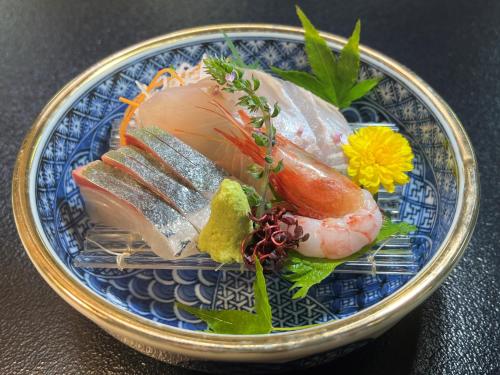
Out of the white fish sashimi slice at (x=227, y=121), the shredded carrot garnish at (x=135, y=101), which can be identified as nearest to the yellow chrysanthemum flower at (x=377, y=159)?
the white fish sashimi slice at (x=227, y=121)

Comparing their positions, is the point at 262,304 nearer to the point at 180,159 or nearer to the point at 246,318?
the point at 246,318

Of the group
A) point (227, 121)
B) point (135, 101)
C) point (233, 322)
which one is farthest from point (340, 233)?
point (135, 101)

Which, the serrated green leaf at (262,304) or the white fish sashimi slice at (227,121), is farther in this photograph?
the white fish sashimi slice at (227,121)

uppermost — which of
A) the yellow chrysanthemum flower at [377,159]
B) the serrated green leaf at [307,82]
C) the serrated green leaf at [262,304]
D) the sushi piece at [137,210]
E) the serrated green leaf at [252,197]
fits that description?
the serrated green leaf at [307,82]

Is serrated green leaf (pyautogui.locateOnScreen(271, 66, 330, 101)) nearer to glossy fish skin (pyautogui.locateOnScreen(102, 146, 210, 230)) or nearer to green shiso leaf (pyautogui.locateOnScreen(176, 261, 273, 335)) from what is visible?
glossy fish skin (pyautogui.locateOnScreen(102, 146, 210, 230))

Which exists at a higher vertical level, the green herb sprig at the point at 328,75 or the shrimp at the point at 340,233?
the green herb sprig at the point at 328,75

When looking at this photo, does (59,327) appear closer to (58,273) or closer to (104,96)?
(58,273)

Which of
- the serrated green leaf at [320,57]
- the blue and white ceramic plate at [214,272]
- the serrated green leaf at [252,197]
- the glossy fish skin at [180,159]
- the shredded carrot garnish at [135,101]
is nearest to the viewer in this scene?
the blue and white ceramic plate at [214,272]

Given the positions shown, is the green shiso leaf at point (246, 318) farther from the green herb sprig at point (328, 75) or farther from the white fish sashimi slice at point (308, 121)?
the green herb sprig at point (328, 75)
